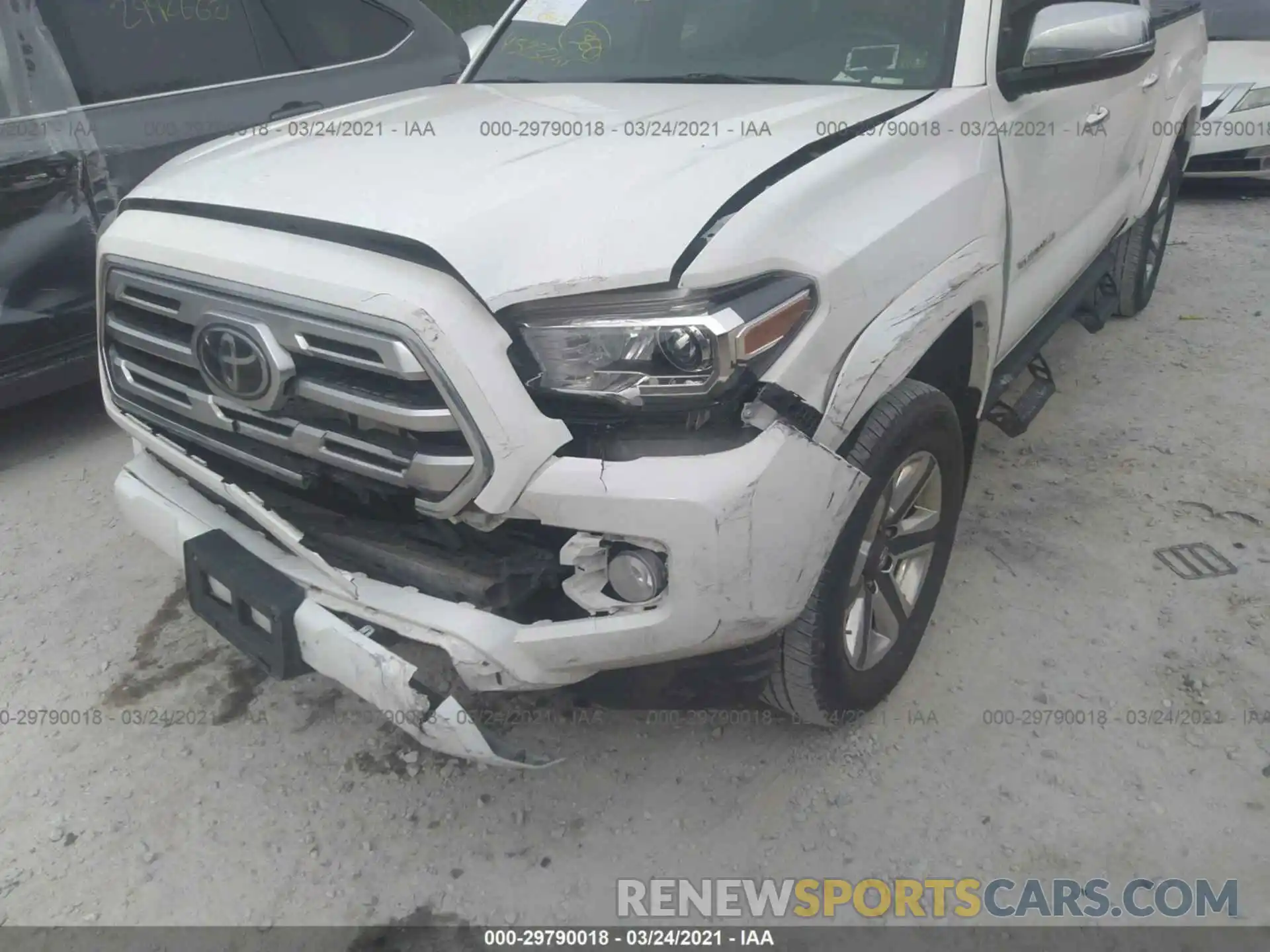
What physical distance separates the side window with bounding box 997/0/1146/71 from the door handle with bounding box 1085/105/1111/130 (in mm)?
538

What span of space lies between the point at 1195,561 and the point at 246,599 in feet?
9.02

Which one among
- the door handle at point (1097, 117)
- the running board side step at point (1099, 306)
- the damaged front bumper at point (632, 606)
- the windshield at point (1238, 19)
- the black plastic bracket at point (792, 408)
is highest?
the black plastic bracket at point (792, 408)

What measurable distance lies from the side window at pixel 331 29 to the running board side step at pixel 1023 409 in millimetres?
3162

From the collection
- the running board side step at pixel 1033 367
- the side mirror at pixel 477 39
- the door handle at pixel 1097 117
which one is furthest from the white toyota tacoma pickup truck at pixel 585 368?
the side mirror at pixel 477 39

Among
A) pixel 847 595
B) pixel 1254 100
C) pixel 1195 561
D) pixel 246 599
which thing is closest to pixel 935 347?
pixel 847 595

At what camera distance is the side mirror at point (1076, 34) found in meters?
2.56

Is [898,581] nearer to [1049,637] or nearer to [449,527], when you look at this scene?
[1049,637]

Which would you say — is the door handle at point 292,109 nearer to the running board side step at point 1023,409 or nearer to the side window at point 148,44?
the side window at point 148,44

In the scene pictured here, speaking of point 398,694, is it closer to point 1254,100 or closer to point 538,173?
point 538,173

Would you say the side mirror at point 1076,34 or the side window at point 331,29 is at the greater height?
the side mirror at point 1076,34

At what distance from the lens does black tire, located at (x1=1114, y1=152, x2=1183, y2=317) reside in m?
4.70

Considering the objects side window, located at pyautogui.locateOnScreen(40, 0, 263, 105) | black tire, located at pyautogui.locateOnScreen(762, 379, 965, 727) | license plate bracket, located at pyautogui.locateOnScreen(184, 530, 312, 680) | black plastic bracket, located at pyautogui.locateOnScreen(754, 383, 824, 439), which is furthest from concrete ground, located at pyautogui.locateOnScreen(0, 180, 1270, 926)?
side window, located at pyautogui.locateOnScreen(40, 0, 263, 105)

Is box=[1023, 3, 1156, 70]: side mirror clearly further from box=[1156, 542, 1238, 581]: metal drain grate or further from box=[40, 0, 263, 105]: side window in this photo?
box=[40, 0, 263, 105]: side window

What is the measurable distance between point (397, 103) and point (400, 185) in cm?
104
